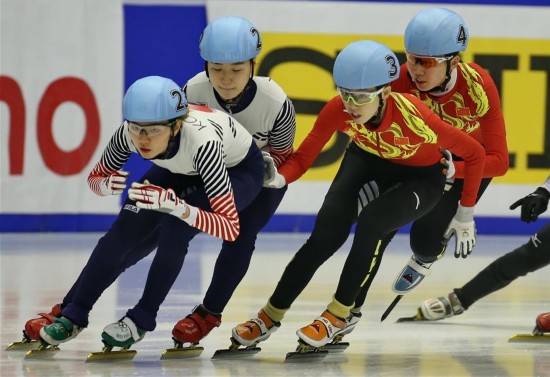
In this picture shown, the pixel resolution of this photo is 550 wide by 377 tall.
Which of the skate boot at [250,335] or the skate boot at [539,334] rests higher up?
the skate boot at [250,335]

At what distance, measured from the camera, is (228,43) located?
6059 millimetres

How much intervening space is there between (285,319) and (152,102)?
6.93 feet

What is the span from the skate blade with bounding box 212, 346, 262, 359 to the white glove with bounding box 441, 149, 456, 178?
132 cm

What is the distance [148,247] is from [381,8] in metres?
6.14

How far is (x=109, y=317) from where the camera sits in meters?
7.08

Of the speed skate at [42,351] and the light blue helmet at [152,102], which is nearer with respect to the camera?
the light blue helmet at [152,102]

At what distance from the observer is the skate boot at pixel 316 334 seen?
579cm

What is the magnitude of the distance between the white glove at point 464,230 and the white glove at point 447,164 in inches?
6.8

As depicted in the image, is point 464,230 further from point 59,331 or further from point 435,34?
point 59,331

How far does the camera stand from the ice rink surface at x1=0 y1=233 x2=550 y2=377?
221 inches

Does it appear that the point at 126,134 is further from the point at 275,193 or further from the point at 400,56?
the point at 400,56

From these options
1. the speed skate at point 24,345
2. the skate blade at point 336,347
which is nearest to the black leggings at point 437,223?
the skate blade at point 336,347

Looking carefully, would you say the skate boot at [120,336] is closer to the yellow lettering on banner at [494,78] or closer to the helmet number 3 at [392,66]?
the helmet number 3 at [392,66]

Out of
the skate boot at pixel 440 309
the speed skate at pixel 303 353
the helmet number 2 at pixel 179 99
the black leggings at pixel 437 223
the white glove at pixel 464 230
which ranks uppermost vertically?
the helmet number 2 at pixel 179 99
